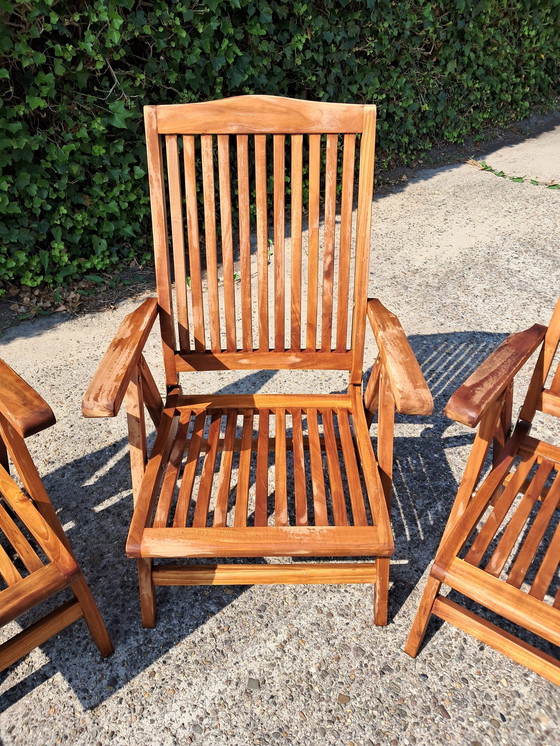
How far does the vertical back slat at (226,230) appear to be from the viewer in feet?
6.68

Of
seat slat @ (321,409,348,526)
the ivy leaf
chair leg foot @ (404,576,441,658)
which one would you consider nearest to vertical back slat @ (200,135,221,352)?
seat slat @ (321,409,348,526)

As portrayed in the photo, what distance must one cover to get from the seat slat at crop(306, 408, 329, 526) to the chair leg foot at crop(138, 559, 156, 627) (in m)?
0.54

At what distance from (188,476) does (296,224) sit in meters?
0.93

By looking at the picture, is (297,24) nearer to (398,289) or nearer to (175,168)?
(398,289)

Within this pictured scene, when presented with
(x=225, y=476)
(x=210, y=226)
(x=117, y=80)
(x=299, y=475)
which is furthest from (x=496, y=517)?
(x=117, y=80)

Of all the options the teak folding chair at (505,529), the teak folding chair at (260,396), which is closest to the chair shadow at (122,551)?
the teak folding chair at (260,396)

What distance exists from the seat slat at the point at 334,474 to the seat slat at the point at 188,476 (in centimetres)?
43

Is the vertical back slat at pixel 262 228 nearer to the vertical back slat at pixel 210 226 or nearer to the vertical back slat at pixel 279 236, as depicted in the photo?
the vertical back slat at pixel 279 236

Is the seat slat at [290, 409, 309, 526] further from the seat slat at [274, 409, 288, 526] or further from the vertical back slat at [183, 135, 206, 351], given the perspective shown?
the vertical back slat at [183, 135, 206, 351]

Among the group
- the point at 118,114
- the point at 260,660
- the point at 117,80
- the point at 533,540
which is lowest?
the point at 260,660

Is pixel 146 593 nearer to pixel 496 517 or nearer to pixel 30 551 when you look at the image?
pixel 30 551

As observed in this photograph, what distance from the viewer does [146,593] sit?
1.90 meters

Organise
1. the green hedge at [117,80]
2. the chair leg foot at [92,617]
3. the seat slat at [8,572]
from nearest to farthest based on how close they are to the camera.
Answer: the seat slat at [8,572], the chair leg foot at [92,617], the green hedge at [117,80]

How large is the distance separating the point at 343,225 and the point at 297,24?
318 cm
